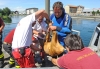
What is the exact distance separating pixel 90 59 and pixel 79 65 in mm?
162

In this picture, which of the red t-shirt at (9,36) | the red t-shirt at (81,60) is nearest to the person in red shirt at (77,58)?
the red t-shirt at (81,60)

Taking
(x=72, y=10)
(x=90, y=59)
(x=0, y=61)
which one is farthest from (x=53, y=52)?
(x=72, y=10)

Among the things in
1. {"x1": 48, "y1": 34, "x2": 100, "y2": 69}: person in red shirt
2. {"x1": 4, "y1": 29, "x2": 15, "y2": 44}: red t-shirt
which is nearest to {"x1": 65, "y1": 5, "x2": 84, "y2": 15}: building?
{"x1": 4, "y1": 29, "x2": 15, "y2": 44}: red t-shirt

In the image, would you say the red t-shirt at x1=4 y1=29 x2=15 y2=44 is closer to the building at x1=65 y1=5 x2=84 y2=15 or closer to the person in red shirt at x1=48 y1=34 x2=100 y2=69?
the person in red shirt at x1=48 y1=34 x2=100 y2=69

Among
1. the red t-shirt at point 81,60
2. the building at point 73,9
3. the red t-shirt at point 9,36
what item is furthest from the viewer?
the building at point 73,9

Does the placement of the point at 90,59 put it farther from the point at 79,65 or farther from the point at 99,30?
the point at 99,30

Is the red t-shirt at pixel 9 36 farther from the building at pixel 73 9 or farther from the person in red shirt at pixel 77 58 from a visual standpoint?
the building at pixel 73 9

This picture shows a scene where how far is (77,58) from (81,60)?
0.06m

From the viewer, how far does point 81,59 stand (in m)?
2.05

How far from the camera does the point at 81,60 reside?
2047 millimetres

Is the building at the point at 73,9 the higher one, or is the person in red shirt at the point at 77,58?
the person in red shirt at the point at 77,58

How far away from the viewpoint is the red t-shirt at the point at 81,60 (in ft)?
6.64

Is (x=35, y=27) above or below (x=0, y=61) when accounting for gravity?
above

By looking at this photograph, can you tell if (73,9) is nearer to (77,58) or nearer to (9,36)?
(9,36)
